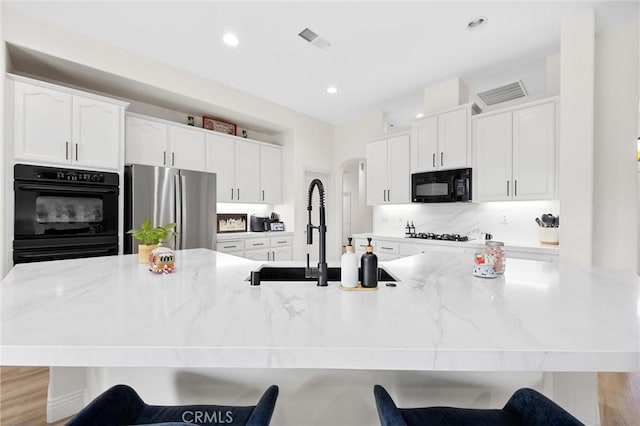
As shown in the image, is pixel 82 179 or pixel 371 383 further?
pixel 82 179

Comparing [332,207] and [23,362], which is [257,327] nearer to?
[23,362]

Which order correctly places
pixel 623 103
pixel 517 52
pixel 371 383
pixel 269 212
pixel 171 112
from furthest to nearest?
pixel 269 212
pixel 171 112
pixel 517 52
pixel 623 103
pixel 371 383

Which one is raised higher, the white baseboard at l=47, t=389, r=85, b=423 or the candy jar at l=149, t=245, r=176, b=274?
the candy jar at l=149, t=245, r=176, b=274

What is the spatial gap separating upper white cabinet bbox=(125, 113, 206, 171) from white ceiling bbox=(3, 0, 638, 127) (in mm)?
741

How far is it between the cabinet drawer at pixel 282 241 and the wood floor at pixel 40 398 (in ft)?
9.37

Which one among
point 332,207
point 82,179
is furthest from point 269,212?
point 82,179

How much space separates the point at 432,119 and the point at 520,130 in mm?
1000

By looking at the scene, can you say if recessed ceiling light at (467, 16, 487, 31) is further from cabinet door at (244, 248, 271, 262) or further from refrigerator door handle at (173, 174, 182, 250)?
cabinet door at (244, 248, 271, 262)

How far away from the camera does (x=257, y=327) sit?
0.80m

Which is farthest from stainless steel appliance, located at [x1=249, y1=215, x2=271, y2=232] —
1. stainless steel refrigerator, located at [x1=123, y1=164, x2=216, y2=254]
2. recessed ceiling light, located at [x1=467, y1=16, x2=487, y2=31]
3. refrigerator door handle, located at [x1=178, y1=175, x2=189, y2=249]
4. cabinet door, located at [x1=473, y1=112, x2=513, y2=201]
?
recessed ceiling light, located at [x1=467, y1=16, x2=487, y2=31]

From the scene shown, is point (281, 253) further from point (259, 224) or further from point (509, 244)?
point (509, 244)

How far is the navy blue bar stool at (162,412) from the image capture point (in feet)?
2.48

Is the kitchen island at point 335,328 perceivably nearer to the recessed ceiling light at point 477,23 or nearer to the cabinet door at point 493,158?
the cabinet door at point 493,158

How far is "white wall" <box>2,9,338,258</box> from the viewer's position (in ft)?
8.25
